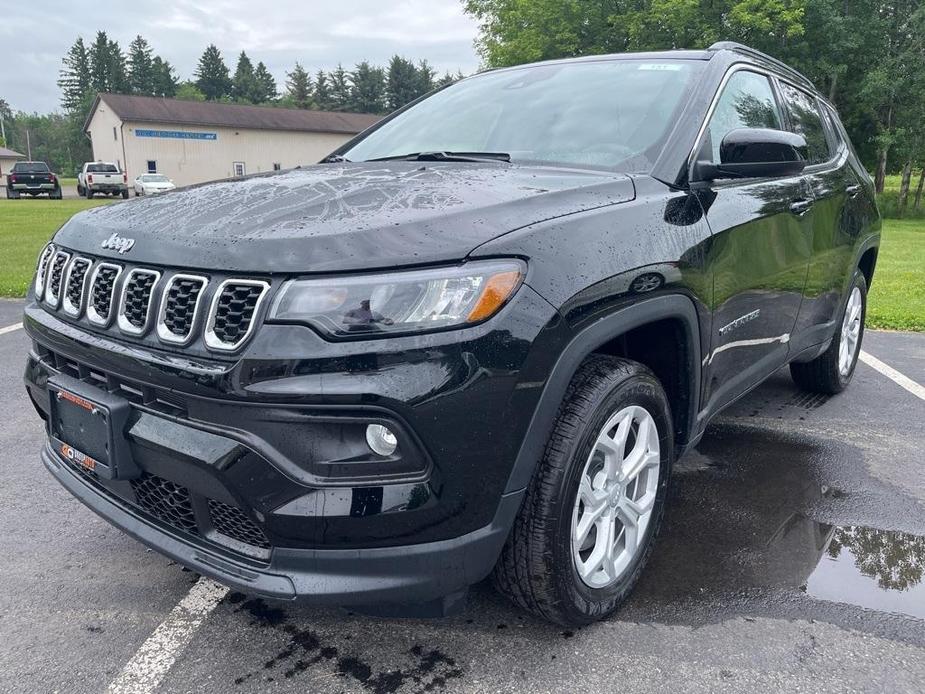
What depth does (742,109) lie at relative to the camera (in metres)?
3.16

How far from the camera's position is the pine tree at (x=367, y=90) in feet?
294

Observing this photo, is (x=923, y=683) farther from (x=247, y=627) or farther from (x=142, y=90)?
(x=142, y=90)

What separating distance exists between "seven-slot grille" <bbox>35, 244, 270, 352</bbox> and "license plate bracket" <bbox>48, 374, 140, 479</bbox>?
19 centimetres

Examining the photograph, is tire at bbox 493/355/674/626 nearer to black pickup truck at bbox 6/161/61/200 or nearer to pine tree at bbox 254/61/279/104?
black pickup truck at bbox 6/161/61/200

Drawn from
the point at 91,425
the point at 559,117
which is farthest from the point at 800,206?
the point at 91,425

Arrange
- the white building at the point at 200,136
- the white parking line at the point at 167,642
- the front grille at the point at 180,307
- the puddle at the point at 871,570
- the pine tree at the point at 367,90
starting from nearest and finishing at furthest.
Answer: the front grille at the point at 180,307 → the white parking line at the point at 167,642 → the puddle at the point at 871,570 → the white building at the point at 200,136 → the pine tree at the point at 367,90

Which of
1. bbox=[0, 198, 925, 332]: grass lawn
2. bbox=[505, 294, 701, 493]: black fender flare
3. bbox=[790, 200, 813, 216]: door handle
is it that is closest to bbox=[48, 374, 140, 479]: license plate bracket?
bbox=[505, 294, 701, 493]: black fender flare

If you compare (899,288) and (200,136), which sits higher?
(200,136)

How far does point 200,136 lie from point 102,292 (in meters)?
48.8

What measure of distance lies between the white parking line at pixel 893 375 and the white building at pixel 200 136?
130 feet

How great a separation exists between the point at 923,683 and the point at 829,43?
28.9 metres

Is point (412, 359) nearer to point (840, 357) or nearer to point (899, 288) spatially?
point (840, 357)

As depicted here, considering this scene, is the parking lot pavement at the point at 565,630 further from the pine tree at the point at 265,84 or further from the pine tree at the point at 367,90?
the pine tree at the point at 265,84

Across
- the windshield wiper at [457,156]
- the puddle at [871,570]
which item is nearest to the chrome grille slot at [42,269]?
the windshield wiper at [457,156]
